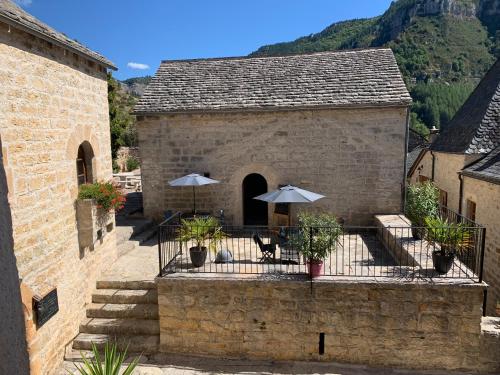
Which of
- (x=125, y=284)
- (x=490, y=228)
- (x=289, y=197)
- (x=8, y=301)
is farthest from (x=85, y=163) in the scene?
(x=490, y=228)

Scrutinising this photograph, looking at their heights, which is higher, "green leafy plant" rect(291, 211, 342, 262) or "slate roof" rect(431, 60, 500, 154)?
"slate roof" rect(431, 60, 500, 154)

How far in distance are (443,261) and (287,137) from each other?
6.47 m

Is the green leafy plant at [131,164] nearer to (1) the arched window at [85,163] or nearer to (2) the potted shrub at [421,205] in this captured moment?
(1) the arched window at [85,163]

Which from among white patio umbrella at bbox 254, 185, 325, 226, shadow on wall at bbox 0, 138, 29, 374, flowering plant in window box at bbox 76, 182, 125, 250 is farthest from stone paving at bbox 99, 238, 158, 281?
shadow on wall at bbox 0, 138, 29, 374

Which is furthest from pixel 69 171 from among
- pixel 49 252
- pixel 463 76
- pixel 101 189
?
pixel 463 76

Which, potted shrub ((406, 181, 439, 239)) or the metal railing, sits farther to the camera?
potted shrub ((406, 181, 439, 239))

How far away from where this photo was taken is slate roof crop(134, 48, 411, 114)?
11.4 metres

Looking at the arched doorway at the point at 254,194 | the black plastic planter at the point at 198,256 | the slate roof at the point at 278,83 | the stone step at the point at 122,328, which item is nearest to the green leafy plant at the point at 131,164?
the slate roof at the point at 278,83

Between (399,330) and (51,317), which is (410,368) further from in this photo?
(51,317)

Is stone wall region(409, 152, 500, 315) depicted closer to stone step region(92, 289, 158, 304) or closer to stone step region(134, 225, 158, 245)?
stone step region(92, 289, 158, 304)

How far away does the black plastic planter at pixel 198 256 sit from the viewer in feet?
23.5

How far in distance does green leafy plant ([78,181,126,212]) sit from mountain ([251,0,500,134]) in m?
56.9

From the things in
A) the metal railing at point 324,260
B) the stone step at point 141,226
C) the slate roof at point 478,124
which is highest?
the slate roof at point 478,124

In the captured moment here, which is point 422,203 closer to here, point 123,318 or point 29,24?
point 123,318
